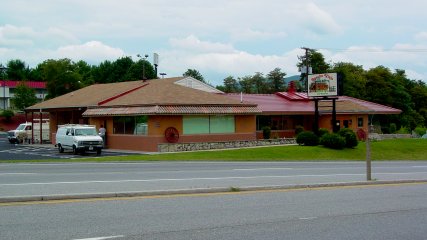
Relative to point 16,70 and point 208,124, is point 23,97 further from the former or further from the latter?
point 208,124

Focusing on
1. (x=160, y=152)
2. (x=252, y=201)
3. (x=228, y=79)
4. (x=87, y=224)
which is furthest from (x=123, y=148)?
(x=228, y=79)

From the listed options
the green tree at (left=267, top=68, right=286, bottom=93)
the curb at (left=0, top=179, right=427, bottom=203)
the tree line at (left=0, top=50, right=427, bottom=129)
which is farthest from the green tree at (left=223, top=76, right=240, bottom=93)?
the curb at (left=0, top=179, right=427, bottom=203)

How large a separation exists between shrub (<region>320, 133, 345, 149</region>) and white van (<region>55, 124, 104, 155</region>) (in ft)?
58.4

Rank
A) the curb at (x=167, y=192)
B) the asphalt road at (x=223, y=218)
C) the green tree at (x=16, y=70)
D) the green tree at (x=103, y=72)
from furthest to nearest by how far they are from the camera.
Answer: the green tree at (x=16, y=70), the green tree at (x=103, y=72), the curb at (x=167, y=192), the asphalt road at (x=223, y=218)

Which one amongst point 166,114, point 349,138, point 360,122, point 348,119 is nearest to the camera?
point 166,114

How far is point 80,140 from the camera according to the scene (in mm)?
36062

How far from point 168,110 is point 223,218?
28.4 metres

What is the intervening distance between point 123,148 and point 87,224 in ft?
106

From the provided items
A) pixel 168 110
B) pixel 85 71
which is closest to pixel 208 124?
pixel 168 110

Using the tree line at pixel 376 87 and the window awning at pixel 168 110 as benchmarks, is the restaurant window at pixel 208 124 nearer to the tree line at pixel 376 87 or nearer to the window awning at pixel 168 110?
the window awning at pixel 168 110

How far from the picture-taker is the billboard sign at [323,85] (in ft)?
153

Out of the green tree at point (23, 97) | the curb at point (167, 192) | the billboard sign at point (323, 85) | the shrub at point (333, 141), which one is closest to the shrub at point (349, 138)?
the shrub at point (333, 141)

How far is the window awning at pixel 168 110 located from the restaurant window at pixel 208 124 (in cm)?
84

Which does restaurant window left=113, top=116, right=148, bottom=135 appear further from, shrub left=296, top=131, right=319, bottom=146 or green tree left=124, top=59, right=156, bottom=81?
green tree left=124, top=59, right=156, bottom=81
